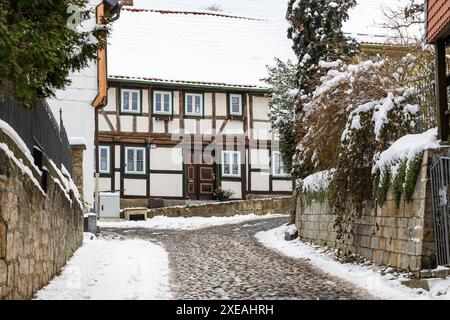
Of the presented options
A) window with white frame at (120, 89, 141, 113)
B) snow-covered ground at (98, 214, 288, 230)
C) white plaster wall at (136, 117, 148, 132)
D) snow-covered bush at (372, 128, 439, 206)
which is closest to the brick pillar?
snow-covered ground at (98, 214, 288, 230)

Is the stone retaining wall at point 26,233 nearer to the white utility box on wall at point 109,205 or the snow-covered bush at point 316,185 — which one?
the snow-covered bush at point 316,185

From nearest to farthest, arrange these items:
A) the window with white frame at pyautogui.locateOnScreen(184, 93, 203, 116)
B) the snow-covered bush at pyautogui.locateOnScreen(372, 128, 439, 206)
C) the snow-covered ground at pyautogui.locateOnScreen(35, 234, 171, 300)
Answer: the snow-covered ground at pyautogui.locateOnScreen(35, 234, 171, 300), the snow-covered bush at pyautogui.locateOnScreen(372, 128, 439, 206), the window with white frame at pyautogui.locateOnScreen(184, 93, 203, 116)

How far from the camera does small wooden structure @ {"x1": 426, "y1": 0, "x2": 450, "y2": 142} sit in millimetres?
9773

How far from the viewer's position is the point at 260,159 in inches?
1230

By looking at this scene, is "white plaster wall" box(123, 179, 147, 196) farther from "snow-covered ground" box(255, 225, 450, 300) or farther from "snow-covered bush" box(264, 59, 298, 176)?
"snow-covered ground" box(255, 225, 450, 300)

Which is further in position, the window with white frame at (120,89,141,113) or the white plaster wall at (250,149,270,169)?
the white plaster wall at (250,149,270,169)

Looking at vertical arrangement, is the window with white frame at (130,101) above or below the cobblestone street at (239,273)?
above

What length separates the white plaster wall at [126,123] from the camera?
29.0 meters

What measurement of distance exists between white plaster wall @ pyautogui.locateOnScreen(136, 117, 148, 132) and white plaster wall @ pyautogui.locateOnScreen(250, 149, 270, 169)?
5.02m

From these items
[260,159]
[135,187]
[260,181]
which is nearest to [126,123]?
[135,187]

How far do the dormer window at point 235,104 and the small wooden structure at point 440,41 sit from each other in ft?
64.8

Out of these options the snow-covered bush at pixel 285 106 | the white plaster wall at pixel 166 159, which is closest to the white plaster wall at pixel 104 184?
the white plaster wall at pixel 166 159
